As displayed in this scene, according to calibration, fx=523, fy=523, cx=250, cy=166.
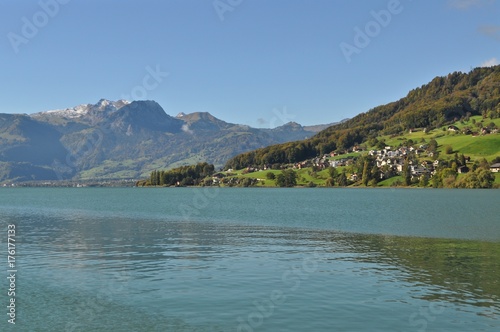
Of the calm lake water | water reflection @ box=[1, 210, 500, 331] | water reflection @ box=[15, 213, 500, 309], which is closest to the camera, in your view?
the calm lake water

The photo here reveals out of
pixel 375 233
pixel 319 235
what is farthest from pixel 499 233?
pixel 319 235

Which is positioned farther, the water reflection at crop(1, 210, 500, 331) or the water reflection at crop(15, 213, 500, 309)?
the water reflection at crop(15, 213, 500, 309)

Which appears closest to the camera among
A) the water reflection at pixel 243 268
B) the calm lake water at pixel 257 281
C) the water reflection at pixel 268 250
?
the calm lake water at pixel 257 281

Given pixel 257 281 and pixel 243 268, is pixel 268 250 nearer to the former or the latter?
pixel 243 268

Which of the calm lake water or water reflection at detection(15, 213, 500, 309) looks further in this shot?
water reflection at detection(15, 213, 500, 309)

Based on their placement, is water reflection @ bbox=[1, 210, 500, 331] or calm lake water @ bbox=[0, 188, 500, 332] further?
water reflection @ bbox=[1, 210, 500, 331]

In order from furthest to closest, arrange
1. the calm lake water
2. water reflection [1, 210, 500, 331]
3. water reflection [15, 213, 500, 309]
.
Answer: water reflection [15, 213, 500, 309]
water reflection [1, 210, 500, 331]
the calm lake water

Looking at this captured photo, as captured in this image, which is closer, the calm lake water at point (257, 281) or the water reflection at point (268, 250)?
the calm lake water at point (257, 281)

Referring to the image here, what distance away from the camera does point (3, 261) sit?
48.3 meters

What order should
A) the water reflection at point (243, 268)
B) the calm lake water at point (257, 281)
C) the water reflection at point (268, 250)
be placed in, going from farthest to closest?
the water reflection at point (268, 250) < the water reflection at point (243, 268) < the calm lake water at point (257, 281)

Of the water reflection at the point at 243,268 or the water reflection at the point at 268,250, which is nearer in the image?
the water reflection at the point at 243,268

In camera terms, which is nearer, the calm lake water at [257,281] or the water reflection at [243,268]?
the calm lake water at [257,281]

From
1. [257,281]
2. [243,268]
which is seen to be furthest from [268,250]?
[257,281]

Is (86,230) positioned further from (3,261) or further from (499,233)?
(499,233)
